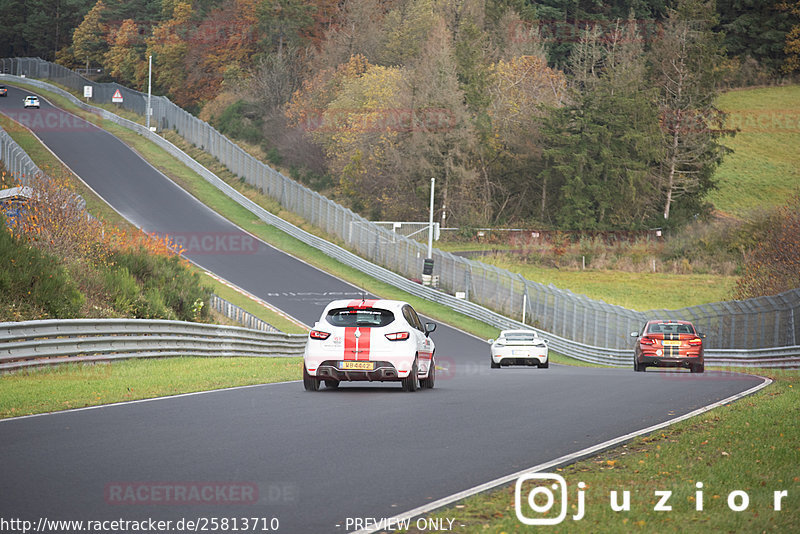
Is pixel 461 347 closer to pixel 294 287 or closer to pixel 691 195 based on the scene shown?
pixel 294 287

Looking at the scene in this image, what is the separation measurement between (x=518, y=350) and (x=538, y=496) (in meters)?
24.2

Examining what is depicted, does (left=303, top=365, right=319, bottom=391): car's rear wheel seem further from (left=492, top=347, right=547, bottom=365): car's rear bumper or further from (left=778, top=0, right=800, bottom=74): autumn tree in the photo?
(left=778, top=0, right=800, bottom=74): autumn tree

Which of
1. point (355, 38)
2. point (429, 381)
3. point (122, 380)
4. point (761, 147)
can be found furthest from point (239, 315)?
point (761, 147)

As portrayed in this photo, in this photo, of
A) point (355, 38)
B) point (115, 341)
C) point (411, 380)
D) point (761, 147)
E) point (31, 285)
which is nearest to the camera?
point (411, 380)

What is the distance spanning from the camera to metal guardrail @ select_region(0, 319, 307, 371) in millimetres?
18891

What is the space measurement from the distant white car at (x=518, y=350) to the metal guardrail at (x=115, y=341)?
277 inches

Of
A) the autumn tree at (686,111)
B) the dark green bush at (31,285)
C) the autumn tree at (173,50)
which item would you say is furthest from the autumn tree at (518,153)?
the dark green bush at (31,285)

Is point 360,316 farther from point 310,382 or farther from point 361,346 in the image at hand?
point 310,382

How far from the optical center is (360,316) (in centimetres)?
1697

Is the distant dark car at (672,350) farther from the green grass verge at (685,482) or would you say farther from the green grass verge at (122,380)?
the green grass verge at (685,482)

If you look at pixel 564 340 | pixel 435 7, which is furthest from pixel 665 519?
pixel 435 7

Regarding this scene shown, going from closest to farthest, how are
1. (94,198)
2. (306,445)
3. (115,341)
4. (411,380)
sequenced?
(306,445) < (411,380) < (115,341) < (94,198)

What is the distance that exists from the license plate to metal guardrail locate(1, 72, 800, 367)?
17.8 metres

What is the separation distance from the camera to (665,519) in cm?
734
